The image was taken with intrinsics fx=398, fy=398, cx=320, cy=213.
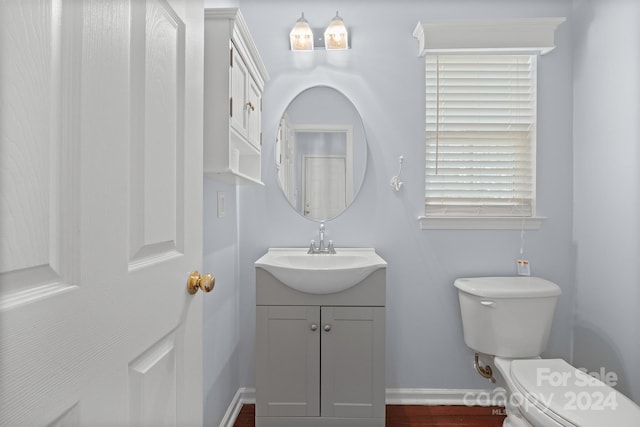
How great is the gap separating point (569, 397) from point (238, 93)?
64.1 inches

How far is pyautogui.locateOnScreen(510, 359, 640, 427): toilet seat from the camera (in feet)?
4.13

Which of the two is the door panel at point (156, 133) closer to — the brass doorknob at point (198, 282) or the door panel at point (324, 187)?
the brass doorknob at point (198, 282)

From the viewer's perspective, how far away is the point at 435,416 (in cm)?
209

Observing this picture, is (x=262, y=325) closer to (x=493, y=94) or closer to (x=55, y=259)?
(x=55, y=259)

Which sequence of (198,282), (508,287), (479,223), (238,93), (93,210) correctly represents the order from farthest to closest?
(479,223), (508,287), (238,93), (198,282), (93,210)

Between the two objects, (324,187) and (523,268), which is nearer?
(523,268)

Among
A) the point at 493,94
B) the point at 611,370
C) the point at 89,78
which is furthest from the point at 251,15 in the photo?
the point at 611,370

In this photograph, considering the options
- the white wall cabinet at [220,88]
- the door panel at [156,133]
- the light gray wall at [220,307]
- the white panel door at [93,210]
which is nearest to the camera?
the white panel door at [93,210]

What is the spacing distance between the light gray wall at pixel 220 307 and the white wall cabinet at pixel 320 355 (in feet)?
0.61

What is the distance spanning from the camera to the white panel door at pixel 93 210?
Answer: 0.42 meters

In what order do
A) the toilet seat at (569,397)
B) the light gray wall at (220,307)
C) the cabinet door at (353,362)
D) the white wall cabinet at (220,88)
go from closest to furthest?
1. the toilet seat at (569,397)
2. the white wall cabinet at (220,88)
3. the light gray wall at (220,307)
4. the cabinet door at (353,362)

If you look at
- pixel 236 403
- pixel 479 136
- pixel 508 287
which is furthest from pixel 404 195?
pixel 236 403

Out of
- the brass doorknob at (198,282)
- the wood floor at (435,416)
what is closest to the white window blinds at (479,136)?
the wood floor at (435,416)

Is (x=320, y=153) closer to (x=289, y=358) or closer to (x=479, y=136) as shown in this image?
(x=479, y=136)
